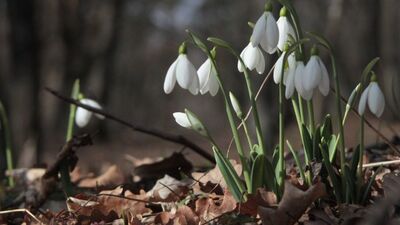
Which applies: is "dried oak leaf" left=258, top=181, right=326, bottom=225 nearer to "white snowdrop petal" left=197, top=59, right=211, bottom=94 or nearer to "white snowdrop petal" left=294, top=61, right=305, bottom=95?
"white snowdrop petal" left=294, top=61, right=305, bottom=95

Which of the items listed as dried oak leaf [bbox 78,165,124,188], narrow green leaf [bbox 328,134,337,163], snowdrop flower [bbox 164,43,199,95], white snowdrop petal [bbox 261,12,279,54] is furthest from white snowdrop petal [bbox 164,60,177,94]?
dried oak leaf [bbox 78,165,124,188]

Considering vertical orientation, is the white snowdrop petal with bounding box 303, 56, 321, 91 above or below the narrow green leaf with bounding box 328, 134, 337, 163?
above

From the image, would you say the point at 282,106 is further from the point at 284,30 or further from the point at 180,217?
the point at 180,217

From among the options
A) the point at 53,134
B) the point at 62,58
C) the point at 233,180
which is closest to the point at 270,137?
the point at 233,180

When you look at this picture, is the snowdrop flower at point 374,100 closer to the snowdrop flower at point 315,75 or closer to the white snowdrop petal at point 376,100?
the white snowdrop petal at point 376,100

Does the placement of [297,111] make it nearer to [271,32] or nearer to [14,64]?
[271,32]

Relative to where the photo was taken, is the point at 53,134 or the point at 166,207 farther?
the point at 53,134
